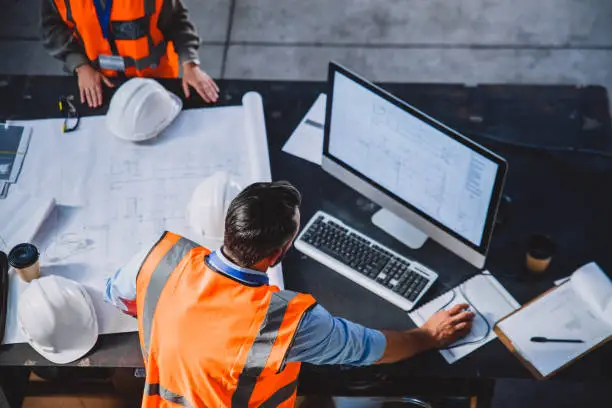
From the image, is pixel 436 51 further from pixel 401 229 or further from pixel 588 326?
pixel 588 326

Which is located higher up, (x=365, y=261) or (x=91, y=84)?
(x=91, y=84)

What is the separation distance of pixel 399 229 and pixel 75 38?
138 cm

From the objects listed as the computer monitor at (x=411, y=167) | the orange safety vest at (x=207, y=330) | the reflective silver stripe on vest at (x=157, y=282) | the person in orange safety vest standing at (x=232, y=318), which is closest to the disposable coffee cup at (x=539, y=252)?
the computer monitor at (x=411, y=167)

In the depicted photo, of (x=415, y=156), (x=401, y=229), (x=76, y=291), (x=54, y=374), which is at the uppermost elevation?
(x=415, y=156)

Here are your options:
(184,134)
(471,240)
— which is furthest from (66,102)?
(471,240)

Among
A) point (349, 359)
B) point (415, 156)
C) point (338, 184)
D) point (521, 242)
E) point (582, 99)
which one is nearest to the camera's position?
point (349, 359)

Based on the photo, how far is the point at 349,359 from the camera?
2064 mm

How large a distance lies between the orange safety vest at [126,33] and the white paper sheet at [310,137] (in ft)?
2.08

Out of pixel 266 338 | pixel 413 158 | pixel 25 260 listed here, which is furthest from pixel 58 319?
pixel 413 158

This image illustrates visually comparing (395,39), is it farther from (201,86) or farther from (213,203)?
(213,203)

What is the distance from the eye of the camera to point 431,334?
7.23 ft

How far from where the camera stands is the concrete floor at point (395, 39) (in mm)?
4238

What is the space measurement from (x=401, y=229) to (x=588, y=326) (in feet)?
1.99

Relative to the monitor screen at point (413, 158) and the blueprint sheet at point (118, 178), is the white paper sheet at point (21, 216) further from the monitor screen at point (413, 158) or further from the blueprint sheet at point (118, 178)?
the monitor screen at point (413, 158)
